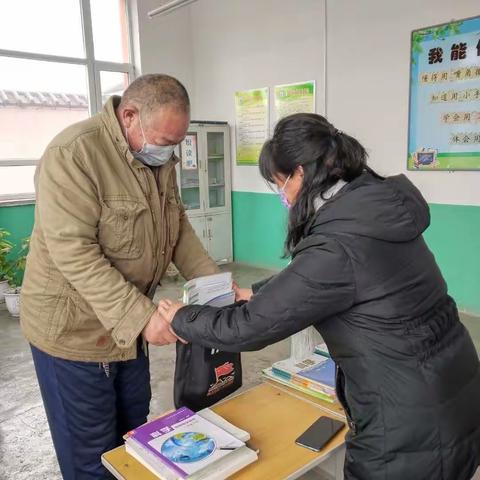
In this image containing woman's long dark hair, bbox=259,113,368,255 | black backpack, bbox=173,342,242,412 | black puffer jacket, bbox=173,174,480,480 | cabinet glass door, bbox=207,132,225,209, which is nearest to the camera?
black puffer jacket, bbox=173,174,480,480

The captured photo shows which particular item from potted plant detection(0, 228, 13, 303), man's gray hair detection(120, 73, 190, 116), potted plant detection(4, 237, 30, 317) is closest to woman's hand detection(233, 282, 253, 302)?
man's gray hair detection(120, 73, 190, 116)

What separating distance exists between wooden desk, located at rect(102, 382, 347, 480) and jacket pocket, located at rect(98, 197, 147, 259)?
0.54m

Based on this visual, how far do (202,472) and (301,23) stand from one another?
14.9ft

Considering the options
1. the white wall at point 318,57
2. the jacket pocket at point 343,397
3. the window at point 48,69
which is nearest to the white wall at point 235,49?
the white wall at point 318,57

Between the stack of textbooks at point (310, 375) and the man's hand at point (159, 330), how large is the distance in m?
0.50

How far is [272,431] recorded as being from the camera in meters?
1.36

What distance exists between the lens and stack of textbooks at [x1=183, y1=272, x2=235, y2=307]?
4.44 feet

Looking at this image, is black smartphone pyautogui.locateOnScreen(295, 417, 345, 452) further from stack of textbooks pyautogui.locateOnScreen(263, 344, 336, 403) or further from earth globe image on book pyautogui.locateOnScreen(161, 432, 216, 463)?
earth globe image on book pyautogui.locateOnScreen(161, 432, 216, 463)

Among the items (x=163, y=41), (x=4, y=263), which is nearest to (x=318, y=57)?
(x=163, y=41)

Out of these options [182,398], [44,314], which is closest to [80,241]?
[44,314]

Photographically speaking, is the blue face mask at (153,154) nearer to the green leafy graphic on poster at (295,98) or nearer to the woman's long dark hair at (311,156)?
the woman's long dark hair at (311,156)

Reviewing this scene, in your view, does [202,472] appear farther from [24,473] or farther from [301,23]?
[301,23]

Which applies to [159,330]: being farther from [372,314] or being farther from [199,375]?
[372,314]

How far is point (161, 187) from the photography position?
5.02 ft
